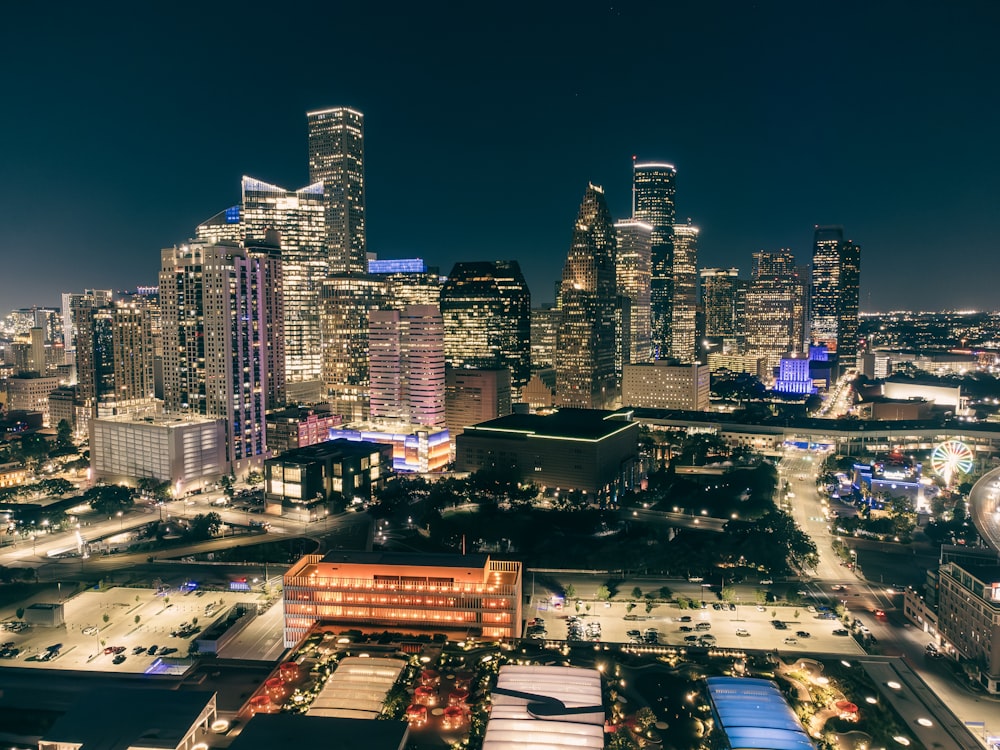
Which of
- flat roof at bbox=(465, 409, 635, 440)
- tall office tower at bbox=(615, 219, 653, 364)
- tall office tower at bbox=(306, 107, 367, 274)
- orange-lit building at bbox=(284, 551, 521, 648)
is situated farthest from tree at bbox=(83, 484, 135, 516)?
tall office tower at bbox=(615, 219, 653, 364)

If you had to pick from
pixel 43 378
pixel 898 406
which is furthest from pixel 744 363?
pixel 43 378

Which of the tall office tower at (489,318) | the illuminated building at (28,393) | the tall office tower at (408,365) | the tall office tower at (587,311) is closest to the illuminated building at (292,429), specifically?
the tall office tower at (408,365)

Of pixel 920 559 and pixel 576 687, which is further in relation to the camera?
pixel 920 559

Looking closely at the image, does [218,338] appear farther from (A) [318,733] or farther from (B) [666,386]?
(B) [666,386]

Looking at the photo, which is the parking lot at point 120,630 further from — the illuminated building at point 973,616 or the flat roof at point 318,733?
the illuminated building at point 973,616

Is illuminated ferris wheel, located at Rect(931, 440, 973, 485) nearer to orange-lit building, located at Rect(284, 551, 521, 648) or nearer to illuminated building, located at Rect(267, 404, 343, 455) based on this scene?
orange-lit building, located at Rect(284, 551, 521, 648)

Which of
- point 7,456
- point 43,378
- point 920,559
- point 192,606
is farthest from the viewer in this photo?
point 43,378

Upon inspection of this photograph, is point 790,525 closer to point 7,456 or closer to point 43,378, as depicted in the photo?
point 7,456

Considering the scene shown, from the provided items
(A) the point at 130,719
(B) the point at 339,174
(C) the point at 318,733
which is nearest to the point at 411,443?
(A) the point at 130,719
